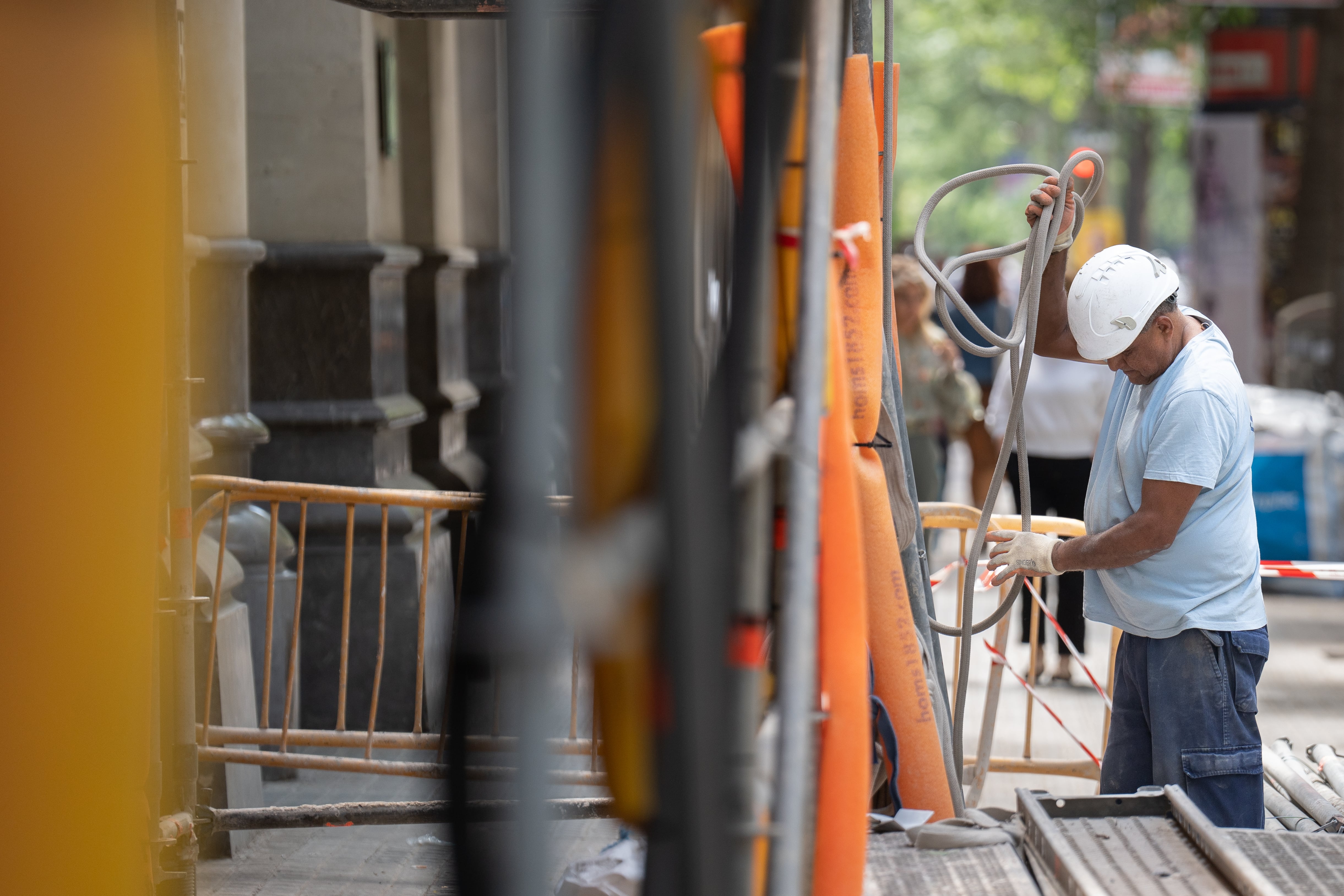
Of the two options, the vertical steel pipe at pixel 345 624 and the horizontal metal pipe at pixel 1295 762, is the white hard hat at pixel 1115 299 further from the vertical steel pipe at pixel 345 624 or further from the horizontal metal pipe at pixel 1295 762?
the vertical steel pipe at pixel 345 624

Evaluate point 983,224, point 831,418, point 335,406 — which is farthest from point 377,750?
point 983,224

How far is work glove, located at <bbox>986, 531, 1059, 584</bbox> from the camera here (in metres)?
3.87

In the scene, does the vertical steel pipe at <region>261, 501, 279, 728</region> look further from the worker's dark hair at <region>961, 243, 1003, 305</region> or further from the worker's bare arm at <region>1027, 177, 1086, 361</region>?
the worker's dark hair at <region>961, 243, 1003, 305</region>

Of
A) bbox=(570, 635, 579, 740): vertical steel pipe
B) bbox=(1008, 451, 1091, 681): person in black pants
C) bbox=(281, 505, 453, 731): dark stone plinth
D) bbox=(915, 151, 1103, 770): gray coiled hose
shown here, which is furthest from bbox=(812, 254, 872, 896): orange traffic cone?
bbox=(1008, 451, 1091, 681): person in black pants

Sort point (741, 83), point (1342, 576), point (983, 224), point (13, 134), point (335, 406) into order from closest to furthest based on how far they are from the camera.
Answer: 1. point (741, 83)
2. point (13, 134)
3. point (1342, 576)
4. point (335, 406)
5. point (983, 224)

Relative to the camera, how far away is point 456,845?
1.61 m

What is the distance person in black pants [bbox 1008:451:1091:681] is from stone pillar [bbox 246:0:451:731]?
2.81 meters

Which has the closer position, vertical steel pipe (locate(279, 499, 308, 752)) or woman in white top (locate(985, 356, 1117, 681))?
vertical steel pipe (locate(279, 499, 308, 752))

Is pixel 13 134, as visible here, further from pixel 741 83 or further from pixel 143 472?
pixel 741 83

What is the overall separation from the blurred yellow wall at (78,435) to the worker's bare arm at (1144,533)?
2.19m

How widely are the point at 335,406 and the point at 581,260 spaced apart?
502 centimetres

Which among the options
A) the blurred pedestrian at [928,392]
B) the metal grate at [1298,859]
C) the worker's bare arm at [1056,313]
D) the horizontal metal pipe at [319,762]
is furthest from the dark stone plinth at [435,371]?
the metal grate at [1298,859]

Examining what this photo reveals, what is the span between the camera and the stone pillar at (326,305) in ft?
21.0

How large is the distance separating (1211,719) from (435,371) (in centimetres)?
519
